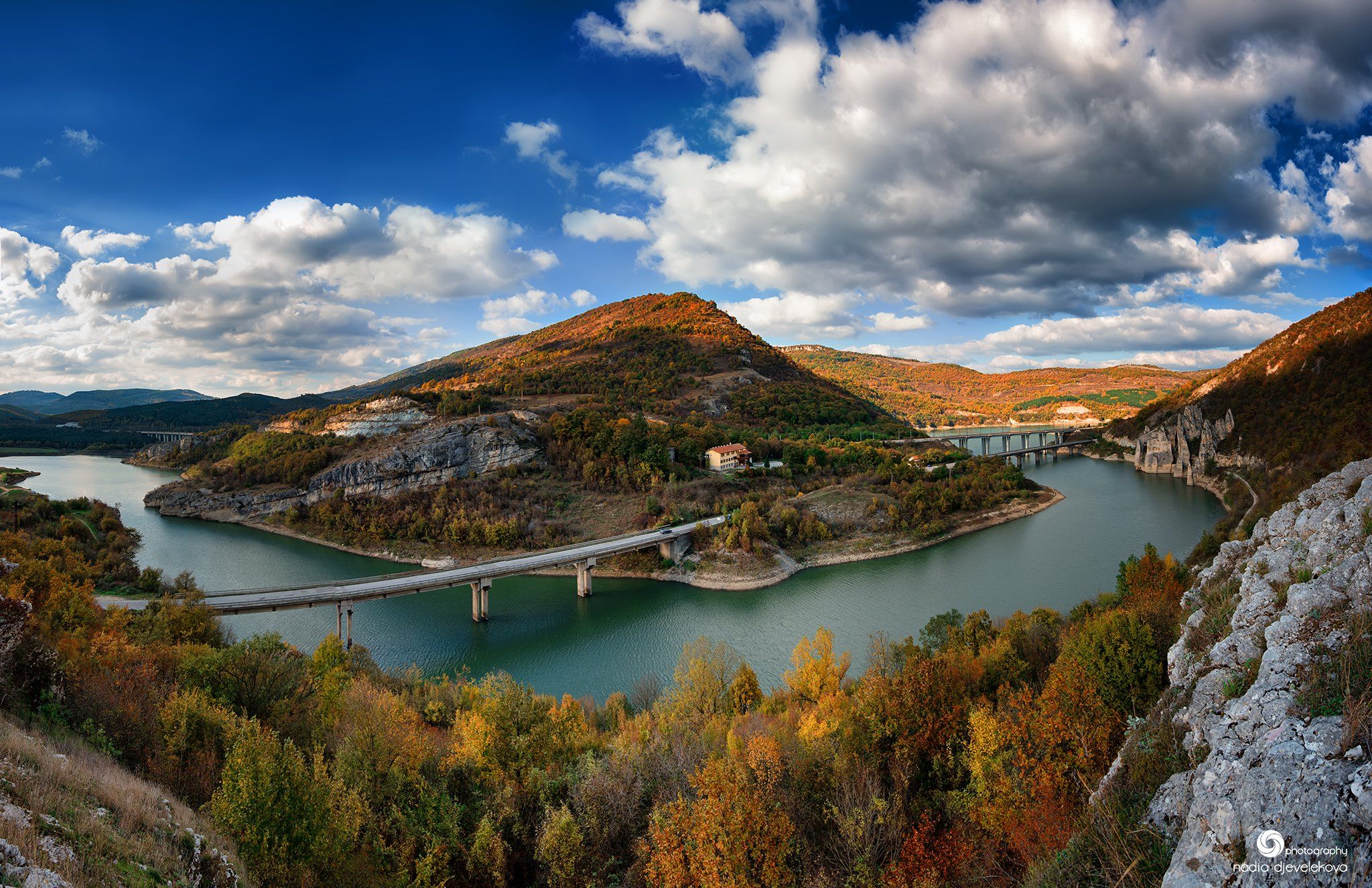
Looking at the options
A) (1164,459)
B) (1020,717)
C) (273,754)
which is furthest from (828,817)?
(1164,459)

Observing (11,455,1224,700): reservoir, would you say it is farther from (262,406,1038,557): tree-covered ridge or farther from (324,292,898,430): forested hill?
(324,292,898,430): forested hill

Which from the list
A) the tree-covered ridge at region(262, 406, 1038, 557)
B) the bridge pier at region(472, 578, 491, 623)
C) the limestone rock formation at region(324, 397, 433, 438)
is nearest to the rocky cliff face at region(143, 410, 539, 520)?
the tree-covered ridge at region(262, 406, 1038, 557)

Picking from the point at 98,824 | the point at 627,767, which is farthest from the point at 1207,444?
the point at 98,824

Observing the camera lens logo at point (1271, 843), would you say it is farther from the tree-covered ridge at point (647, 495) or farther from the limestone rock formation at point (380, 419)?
the limestone rock formation at point (380, 419)

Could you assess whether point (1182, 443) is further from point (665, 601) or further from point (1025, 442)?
point (665, 601)

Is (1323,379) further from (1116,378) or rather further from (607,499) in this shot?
(1116,378)
